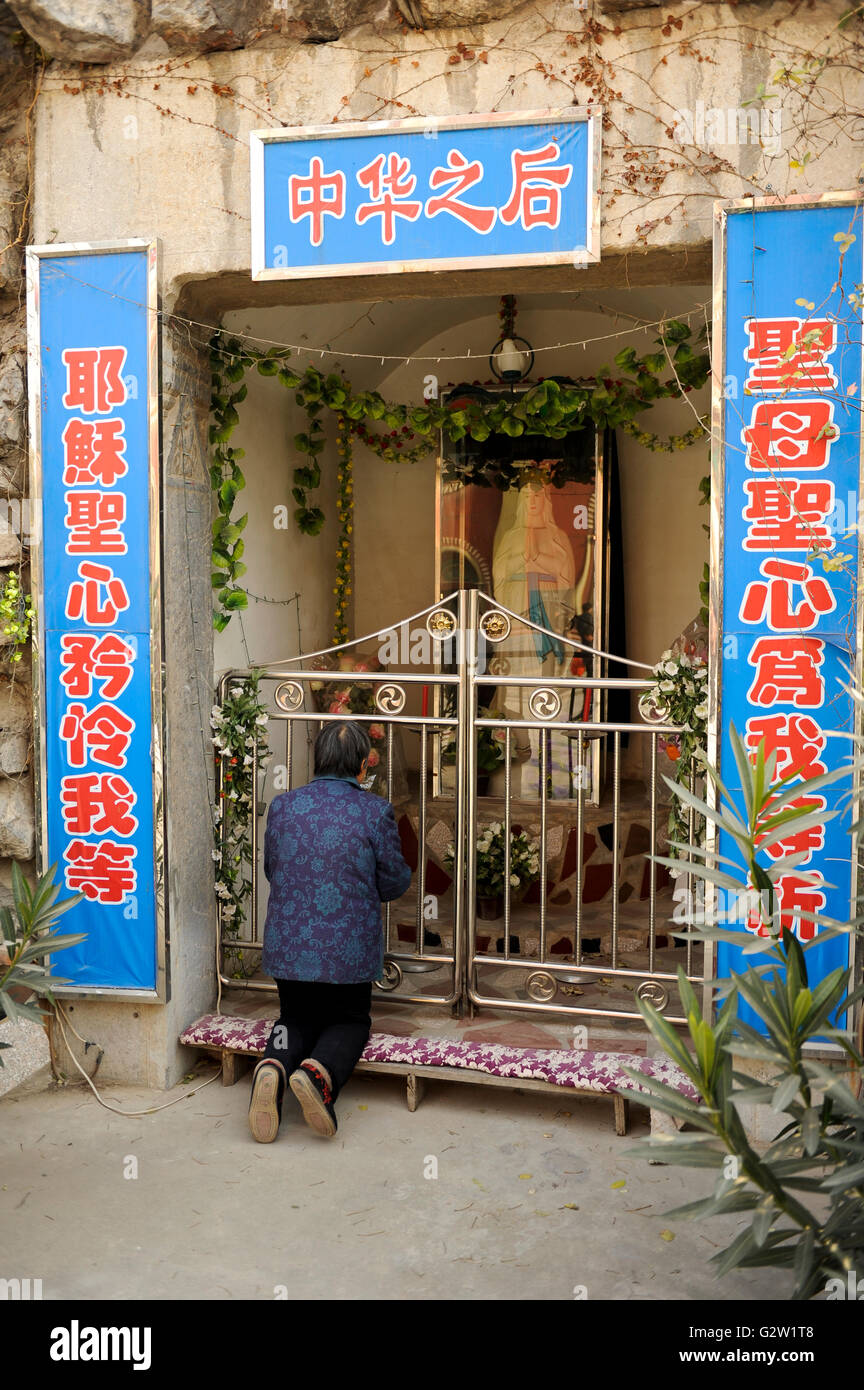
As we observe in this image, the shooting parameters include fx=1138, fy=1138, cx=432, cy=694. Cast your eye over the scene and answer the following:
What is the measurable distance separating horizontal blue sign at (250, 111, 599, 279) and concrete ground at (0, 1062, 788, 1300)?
269cm

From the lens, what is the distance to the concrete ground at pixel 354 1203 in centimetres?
290

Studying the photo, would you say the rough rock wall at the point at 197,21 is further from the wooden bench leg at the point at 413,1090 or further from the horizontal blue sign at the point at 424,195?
the wooden bench leg at the point at 413,1090

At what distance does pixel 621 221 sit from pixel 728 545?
3.47 ft

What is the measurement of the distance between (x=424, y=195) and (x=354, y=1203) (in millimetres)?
3082

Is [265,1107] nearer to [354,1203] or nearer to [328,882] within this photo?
[354,1203]

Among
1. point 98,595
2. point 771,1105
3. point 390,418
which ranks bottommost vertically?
point 771,1105

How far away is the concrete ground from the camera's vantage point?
2.90 m

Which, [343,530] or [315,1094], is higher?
[343,530]

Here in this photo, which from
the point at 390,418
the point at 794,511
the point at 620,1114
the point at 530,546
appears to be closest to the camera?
the point at 794,511

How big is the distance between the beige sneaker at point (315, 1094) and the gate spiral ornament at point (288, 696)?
4.27ft

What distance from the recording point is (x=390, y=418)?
5.55 m

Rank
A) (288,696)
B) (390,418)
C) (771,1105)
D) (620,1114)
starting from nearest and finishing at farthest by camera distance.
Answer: (771,1105), (620,1114), (288,696), (390,418)

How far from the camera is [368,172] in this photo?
3635 mm

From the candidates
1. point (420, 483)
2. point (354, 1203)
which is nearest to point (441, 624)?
point (354, 1203)
